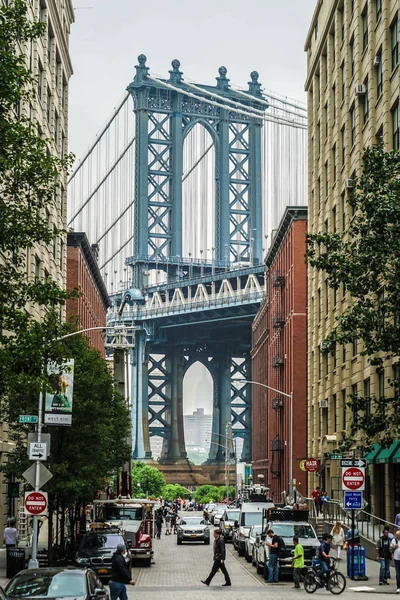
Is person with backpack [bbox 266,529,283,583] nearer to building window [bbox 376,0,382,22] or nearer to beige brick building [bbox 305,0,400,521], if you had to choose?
beige brick building [bbox 305,0,400,521]

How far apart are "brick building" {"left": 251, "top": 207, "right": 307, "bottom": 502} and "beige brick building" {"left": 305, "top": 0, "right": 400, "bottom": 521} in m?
11.9

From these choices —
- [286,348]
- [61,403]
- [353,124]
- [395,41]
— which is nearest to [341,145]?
[353,124]

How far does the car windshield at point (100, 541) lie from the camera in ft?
111

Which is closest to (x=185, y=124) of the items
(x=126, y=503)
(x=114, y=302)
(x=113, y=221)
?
(x=113, y=221)

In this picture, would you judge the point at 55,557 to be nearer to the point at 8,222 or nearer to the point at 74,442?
the point at 74,442

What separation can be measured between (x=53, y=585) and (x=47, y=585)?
0.10m

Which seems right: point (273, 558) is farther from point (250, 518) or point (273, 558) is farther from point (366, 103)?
point (366, 103)

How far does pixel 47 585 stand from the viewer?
19.4 metres

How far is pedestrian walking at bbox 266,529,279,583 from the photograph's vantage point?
33.6 meters

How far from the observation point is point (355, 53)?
174 feet

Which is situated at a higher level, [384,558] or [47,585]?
[47,585]

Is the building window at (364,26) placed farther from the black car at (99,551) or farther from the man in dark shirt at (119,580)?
the man in dark shirt at (119,580)

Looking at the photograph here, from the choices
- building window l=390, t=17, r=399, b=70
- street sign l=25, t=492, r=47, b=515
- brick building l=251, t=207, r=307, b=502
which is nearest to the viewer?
street sign l=25, t=492, r=47, b=515

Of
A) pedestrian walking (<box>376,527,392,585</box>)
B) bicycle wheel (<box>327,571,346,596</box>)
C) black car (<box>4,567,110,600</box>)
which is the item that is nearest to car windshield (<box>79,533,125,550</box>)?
bicycle wheel (<box>327,571,346,596</box>)
